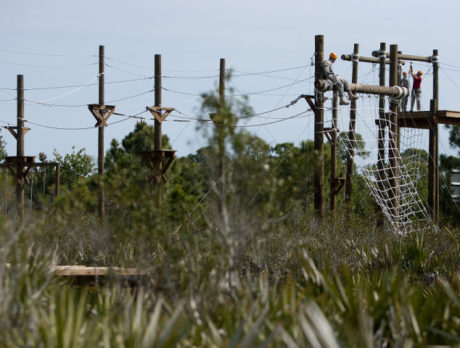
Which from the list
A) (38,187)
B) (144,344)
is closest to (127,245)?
(144,344)

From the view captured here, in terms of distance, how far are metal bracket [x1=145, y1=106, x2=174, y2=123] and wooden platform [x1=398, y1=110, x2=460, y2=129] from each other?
651 cm

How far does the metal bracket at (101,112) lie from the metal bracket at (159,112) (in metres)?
2.91

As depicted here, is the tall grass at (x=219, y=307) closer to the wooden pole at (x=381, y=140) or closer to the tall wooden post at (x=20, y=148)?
the wooden pole at (x=381, y=140)

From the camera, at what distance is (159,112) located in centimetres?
2175

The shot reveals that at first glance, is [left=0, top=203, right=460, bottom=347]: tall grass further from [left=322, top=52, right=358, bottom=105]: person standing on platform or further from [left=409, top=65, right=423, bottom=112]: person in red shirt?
[left=409, top=65, right=423, bottom=112]: person in red shirt

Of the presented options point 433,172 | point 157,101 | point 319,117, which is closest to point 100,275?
A: point 319,117

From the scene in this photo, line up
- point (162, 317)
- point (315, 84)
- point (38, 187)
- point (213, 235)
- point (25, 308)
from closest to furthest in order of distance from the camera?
point (162, 317), point (25, 308), point (213, 235), point (315, 84), point (38, 187)

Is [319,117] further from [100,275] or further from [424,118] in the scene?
[100,275]

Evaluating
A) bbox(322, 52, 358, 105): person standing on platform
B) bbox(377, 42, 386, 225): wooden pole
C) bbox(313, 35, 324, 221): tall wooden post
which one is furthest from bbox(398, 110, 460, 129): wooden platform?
bbox(313, 35, 324, 221): tall wooden post

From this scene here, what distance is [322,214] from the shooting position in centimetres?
1725

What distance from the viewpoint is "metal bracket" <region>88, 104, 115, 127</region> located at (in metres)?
24.0

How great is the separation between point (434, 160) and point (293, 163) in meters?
15.6

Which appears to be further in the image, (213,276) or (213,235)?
(213,235)

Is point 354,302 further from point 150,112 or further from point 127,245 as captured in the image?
point 150,112
